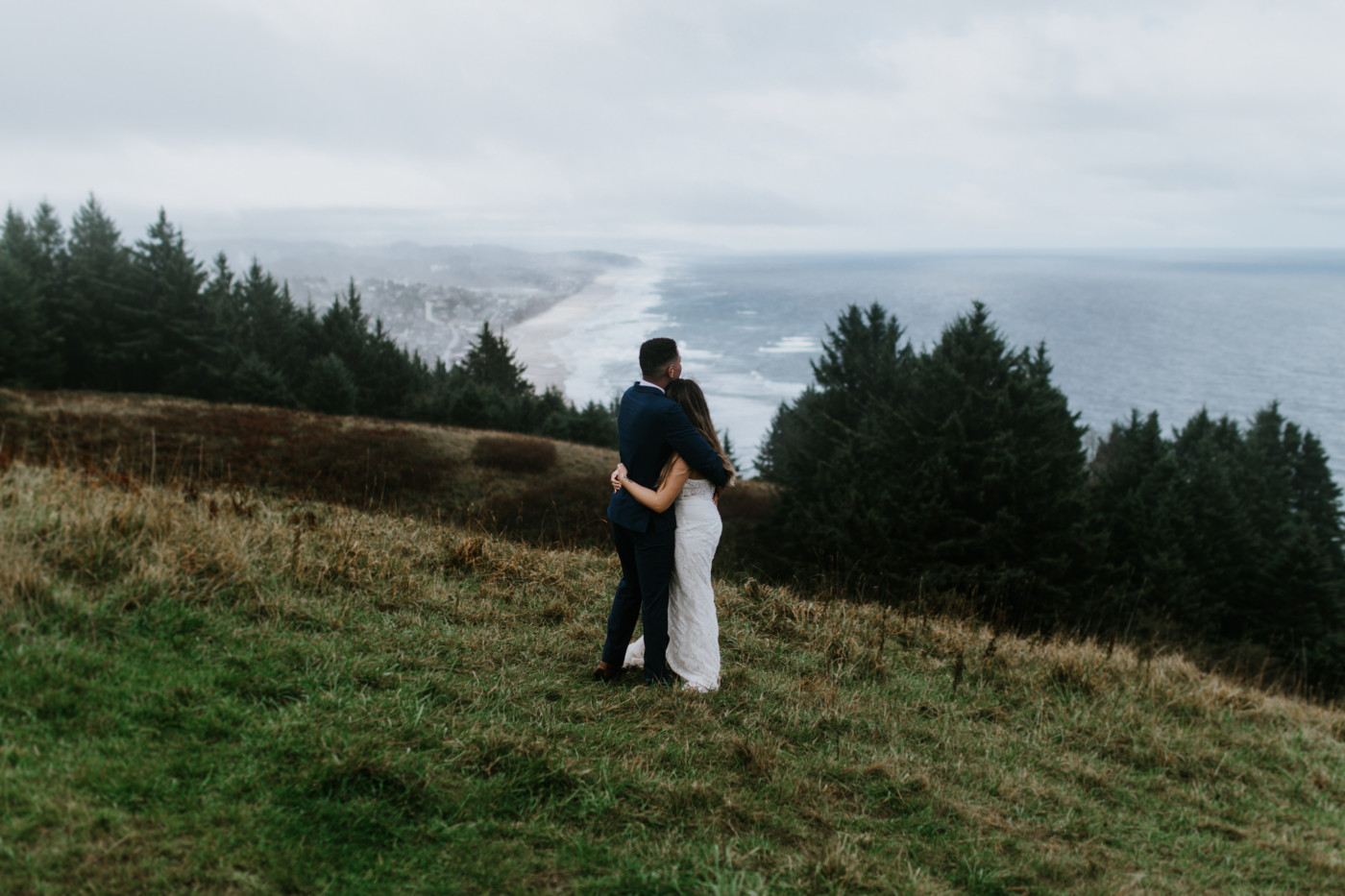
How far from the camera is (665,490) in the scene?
4.82 metres

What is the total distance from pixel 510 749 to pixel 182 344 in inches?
2474

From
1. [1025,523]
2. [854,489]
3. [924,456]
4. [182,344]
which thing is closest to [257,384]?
[182,344]

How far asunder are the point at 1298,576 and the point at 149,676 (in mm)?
45120

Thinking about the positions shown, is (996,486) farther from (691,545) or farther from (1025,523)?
(691,545)

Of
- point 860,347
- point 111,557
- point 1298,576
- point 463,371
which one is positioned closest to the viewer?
point 111,557

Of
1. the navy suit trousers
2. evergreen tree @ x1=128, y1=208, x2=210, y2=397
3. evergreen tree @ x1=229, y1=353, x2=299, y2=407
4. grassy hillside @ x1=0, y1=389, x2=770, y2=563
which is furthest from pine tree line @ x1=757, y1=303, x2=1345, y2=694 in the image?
evergreen tree @ x1=128, y1=208, x2=210, y2=397

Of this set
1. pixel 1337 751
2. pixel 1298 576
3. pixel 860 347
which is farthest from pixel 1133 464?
pixel 1337 751

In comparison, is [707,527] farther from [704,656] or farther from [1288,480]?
[1288,480]

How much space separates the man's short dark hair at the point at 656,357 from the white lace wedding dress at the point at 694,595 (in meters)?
0.78

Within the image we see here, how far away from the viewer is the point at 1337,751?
646 cm

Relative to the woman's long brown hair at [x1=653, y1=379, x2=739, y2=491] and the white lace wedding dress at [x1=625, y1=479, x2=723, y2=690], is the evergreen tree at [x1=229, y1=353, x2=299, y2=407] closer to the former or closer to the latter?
the white lace wedding dress at [x1=625, y1=479, x2=723, y2=690]

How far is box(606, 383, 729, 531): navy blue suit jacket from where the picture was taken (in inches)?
187

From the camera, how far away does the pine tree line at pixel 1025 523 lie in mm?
24484

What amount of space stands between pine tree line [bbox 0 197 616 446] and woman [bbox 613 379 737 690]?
4419 centimetres
